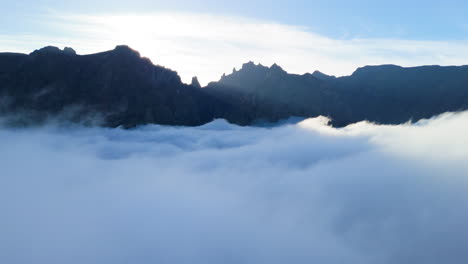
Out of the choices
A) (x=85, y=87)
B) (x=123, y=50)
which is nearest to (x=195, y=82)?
(x=123, y=50)

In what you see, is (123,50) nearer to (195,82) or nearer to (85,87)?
(85,87)

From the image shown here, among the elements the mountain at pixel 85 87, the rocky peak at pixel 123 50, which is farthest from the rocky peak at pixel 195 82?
the rocky peak at pixel 123 50

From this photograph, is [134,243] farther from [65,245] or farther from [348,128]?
[348,128]

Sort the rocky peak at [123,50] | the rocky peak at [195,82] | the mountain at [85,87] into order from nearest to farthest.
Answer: the mountain at [85,87] < the rocky peak at [123,50] < the rocky peak at [195,82]

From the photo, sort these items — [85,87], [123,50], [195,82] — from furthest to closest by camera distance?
1. [195,82]
2. [123,50]
3. [85,87]

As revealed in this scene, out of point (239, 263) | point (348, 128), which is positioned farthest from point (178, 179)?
point (348, 128)

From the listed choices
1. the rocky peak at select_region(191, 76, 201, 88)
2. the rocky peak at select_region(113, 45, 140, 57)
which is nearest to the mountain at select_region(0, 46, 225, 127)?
the rocky peak at select_region(113, 45, 140, 57)

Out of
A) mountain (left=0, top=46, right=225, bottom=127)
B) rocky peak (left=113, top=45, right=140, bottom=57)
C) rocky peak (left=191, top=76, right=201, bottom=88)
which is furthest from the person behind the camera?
rocky peak (left=191, top=76, right=201, bottom=88)

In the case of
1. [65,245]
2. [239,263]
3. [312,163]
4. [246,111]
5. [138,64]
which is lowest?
[65,245]

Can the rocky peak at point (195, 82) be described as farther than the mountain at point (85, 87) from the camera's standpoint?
Yes

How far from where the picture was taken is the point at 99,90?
154 meters

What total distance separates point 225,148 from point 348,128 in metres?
76.0

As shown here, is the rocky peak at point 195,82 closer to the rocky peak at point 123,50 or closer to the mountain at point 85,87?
the mountain at point 85,87

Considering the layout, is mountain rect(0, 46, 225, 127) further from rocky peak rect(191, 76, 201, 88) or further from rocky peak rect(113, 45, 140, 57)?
rocky peak rect(191, 76, 201, 88)
